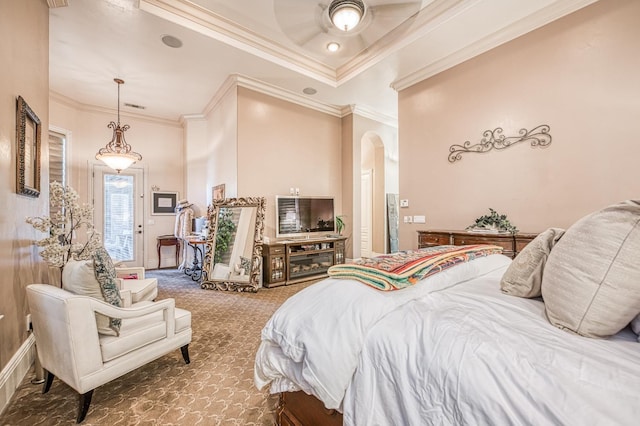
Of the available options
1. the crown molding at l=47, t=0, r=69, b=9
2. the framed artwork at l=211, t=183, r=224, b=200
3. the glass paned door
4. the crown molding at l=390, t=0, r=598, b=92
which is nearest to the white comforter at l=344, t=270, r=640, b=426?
the crown molding at l=390, t=0, r=598, b=92

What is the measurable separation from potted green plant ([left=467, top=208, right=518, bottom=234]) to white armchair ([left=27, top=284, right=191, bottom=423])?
3.56m

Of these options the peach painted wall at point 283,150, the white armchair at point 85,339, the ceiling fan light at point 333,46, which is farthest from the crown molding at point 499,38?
the white armchair at point 85,339

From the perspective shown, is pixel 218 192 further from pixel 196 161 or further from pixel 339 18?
pixel 339 18

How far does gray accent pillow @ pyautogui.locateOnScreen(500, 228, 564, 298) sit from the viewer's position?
1.22 m

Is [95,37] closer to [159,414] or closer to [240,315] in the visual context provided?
[240,315]

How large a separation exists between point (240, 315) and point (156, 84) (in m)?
4.35

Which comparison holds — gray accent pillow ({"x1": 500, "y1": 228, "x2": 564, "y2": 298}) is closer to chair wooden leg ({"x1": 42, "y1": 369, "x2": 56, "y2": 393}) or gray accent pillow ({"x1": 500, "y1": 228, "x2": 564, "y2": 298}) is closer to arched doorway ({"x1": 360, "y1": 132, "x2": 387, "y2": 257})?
chair wooden leg ({"x1": 42, "y1": 369, "x2": 56, "y2": 393})

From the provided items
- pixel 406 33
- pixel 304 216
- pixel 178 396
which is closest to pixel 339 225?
pixel 304 216

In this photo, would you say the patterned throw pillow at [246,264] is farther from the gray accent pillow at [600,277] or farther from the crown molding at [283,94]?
the gray accent pillow at [600,277]

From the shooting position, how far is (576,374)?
689mm

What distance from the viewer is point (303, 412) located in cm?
133

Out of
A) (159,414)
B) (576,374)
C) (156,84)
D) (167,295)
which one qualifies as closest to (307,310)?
(576,374)

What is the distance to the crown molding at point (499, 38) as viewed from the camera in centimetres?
298

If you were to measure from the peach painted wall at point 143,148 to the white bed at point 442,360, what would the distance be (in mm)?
5997
